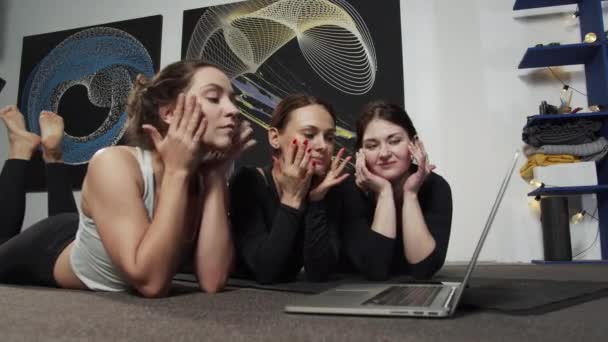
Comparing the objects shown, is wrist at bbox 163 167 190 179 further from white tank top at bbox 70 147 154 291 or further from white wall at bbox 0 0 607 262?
white wall at bbox 0 0 607 262

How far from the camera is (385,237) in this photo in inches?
41.9

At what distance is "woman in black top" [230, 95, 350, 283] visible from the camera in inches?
37.3

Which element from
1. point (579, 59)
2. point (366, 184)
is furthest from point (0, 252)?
point (579, 59)

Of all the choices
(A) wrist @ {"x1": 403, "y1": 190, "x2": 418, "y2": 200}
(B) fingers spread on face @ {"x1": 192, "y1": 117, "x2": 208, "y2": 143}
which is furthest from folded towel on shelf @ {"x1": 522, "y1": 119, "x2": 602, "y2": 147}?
(B) fingers spread on face @ {"x1": 192, "y1": 117, "x2": 208, "y2": 143}

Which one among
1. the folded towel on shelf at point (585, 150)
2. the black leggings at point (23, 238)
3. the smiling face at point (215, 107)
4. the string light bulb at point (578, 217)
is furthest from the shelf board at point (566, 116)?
the black leggings at point (23, 238)

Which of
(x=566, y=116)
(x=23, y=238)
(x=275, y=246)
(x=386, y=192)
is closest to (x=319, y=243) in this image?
(x=275, y=246)

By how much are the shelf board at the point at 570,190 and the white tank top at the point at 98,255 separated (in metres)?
1.77

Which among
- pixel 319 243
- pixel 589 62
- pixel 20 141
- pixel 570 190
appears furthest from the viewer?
pixel 589 62

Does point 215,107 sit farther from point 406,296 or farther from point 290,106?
point 406,296

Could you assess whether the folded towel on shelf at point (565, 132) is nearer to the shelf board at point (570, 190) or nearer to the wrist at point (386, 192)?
the shelf board at point (570, 190)

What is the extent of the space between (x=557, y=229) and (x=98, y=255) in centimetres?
188

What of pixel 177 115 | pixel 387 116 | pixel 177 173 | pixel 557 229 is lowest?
pixel 557 229

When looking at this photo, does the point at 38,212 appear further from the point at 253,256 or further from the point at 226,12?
the point at 253,256

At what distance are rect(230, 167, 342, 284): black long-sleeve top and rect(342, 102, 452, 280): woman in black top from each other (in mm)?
69
